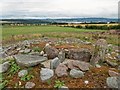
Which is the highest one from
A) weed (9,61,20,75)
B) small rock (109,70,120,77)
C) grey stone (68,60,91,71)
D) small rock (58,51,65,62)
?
small rock (58,51,65,62)

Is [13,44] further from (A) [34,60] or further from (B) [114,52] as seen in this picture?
(B) [114,52]

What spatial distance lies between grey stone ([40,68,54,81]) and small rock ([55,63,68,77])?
0.17 meters

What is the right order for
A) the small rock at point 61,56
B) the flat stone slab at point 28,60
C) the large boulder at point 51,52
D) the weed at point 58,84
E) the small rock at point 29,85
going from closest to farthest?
the weed at point 58,84, the small rock at point 29,85, the flat stone slab at point 28,60, the small rock at point 61,56, the large boulder at point 51,52

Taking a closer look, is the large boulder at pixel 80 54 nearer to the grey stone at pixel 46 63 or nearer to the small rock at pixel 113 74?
the grey stone at pixel 46 63

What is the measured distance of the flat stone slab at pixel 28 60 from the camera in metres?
7.73

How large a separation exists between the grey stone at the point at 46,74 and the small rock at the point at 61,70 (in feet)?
0.55

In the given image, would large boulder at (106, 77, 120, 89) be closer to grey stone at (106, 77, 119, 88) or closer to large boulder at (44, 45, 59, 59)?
grey stone at (106, 77, 119, 88)

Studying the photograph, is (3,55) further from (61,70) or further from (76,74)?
(76,74)

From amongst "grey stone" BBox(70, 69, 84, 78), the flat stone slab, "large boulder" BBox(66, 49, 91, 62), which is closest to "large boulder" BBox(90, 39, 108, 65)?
"large boulder" BBox(66, 49, 91, 62)

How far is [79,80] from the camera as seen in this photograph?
23.7 ft

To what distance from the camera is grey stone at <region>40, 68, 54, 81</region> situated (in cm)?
723

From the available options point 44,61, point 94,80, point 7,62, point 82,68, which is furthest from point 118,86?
point 7,62

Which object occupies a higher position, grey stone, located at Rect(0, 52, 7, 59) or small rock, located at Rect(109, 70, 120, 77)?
grey stone, located at Rect(0, 52, 7, 59)

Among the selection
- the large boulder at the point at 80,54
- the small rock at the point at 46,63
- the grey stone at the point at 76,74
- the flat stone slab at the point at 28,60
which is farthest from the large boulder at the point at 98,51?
the flat stone slab at the point at 28,60
